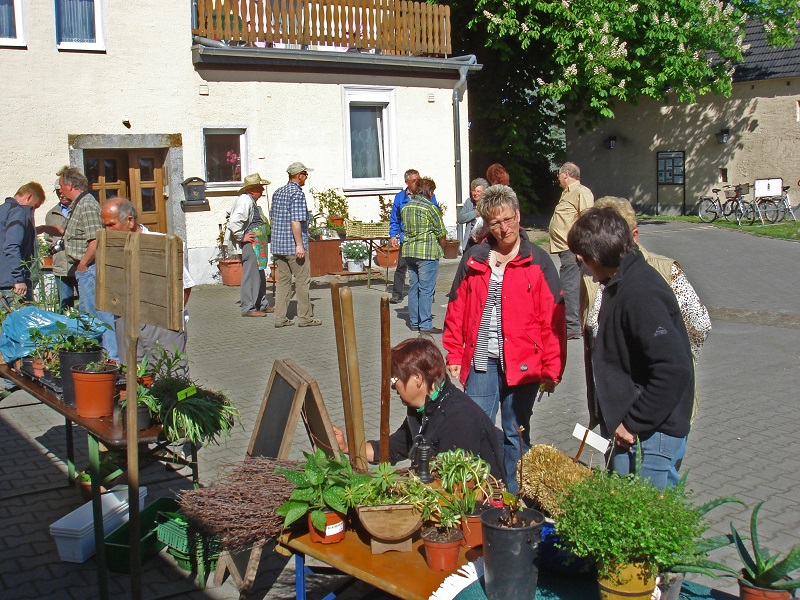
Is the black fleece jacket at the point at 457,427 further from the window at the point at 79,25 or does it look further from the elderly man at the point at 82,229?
the window at the point at 79,25

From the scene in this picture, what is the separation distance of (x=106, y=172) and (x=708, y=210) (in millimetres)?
17076

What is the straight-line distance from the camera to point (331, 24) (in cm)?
1619

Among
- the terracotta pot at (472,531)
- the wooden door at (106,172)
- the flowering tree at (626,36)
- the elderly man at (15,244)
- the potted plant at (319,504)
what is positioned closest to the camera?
the terracotta pot at (472,531)

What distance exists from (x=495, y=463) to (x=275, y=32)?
42.5 feet

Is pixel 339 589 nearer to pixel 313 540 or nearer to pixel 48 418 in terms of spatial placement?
pixel 313 540

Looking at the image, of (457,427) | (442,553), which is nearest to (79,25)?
(457,427)

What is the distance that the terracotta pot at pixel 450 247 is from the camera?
16.7 m

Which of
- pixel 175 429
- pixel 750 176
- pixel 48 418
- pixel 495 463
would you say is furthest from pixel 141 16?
pixel 750 176

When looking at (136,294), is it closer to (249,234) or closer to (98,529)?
(98,529)

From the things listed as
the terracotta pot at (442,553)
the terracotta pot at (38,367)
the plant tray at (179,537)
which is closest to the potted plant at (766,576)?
the terracotta pot at (442,553)

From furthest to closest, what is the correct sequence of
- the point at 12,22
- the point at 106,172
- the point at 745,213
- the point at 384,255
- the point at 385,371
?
the point at 745,213 → the point at 384,255 → the point at 106,172 → the point at 12,22 → the point at 385,371

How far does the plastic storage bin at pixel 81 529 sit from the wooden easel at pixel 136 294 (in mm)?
652

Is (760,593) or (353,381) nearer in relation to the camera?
(760,593)

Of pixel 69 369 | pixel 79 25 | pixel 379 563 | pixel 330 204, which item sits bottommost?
pixel 379 563
